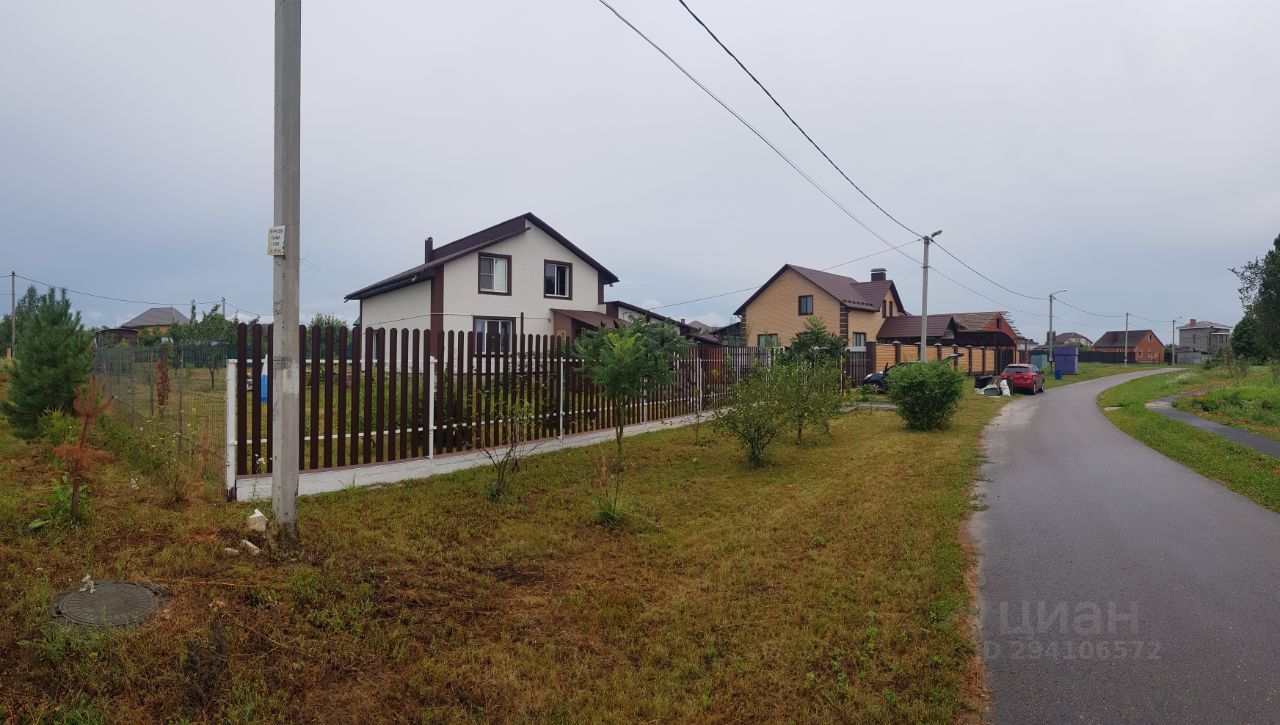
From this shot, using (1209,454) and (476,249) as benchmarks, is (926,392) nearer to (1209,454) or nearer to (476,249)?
(1209,454)

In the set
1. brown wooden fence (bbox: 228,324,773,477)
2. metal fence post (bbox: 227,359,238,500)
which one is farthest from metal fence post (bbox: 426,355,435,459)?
metal fence post (bbox: 227,359,238,500)

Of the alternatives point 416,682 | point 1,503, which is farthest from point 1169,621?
point 1,503

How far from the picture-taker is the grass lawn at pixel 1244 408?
13.5 metres

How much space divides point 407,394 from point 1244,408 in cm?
2003

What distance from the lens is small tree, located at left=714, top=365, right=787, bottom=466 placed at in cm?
984

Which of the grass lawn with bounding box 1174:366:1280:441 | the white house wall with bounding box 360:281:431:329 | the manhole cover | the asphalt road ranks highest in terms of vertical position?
the white house wall with bounding box 360:281:431:329

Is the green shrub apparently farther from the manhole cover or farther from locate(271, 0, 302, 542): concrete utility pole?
the manhole cover

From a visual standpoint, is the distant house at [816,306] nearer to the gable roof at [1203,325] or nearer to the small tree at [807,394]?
the small tree at [807,394]

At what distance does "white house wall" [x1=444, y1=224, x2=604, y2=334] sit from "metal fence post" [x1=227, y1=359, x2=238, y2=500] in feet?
60.0

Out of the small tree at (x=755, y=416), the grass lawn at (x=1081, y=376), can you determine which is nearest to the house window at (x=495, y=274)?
the small tree at (x=755, y=416)

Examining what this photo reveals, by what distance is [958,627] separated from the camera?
421 cm

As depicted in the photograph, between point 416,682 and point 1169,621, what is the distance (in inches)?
194

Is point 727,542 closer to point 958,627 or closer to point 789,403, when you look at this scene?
point 958,627

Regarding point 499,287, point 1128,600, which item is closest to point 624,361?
point 1128,600
